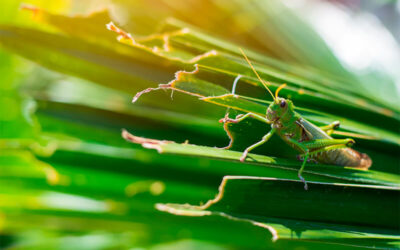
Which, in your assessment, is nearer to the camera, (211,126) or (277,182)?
(277,182)

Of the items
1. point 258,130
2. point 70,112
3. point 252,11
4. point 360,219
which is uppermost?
point 252,11

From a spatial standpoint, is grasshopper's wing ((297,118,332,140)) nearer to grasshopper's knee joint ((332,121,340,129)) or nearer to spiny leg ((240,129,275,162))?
grasshopper's knee joint ((332,121,340,129))

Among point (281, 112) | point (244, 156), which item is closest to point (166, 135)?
point (281, 112)

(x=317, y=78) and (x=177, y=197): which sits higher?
(x=317, y=78)

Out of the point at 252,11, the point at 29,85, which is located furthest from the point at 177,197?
the point at 252,11

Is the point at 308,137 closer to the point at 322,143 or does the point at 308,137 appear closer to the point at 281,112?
the point at 322,143

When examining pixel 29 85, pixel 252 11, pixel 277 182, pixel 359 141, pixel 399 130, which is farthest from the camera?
pixel 252 11

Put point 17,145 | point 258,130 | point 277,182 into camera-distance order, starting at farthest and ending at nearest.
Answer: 1. point 17,145
2. point 258,130
3. point 277,182

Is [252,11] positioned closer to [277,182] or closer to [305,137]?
[305,137]
